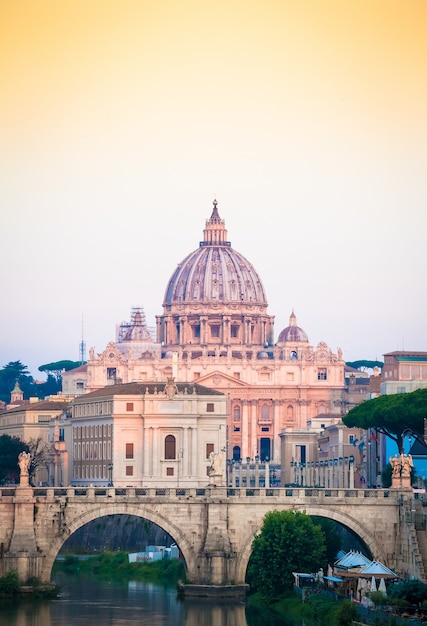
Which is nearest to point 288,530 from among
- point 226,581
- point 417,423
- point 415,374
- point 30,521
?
point 226,581

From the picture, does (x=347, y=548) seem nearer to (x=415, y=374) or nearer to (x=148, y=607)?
(x=148, y=607)

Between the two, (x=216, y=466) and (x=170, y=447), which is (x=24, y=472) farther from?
(x=170, y=447)

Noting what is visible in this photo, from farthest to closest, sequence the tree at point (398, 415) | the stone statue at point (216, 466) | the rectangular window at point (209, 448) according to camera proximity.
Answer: the rectangular window at point (209, 448) < the tree at point (398, 415) < the stone statue at point (216, 466)

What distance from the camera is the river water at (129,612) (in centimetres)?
8719

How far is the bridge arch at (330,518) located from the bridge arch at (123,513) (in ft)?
7.23

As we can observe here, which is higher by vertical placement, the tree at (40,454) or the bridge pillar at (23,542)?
the tree at (40,454)

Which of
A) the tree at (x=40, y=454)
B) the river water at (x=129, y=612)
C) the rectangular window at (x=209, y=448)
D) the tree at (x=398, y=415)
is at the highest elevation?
the tree at (x=40, y=454)

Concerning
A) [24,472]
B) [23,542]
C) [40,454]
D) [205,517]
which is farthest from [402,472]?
[40,454]

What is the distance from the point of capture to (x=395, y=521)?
94.4 m

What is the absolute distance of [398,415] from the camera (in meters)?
110

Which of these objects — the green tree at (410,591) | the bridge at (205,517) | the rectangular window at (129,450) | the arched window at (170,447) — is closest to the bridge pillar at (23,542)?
the bridge at (205,517)

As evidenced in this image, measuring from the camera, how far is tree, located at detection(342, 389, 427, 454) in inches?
4274

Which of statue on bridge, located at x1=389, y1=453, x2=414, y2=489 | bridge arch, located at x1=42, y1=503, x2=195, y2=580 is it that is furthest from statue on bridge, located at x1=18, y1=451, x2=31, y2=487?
statue on bridge, located at x1=389, y1=453, x2=414, y2=489

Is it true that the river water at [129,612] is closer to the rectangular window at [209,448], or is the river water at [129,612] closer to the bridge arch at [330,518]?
the bridge arch at [330,518]
